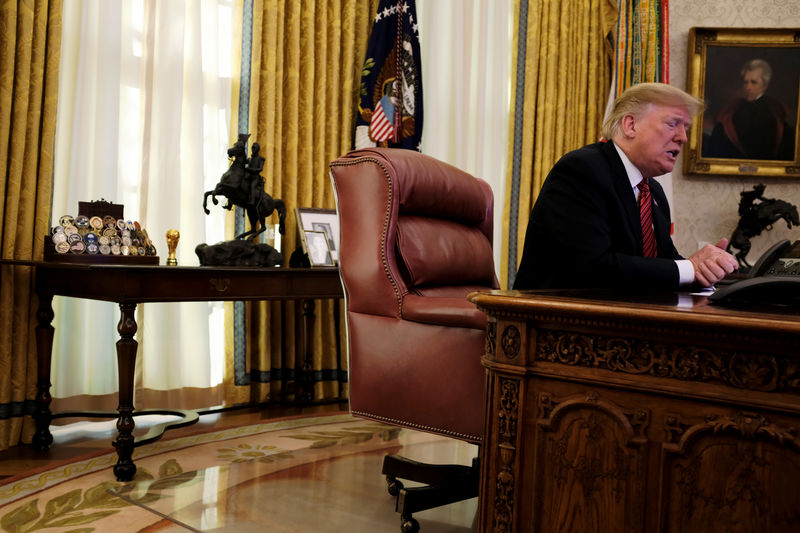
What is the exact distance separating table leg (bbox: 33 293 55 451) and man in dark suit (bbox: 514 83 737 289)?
6.87ft

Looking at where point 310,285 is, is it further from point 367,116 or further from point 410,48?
point 410,48

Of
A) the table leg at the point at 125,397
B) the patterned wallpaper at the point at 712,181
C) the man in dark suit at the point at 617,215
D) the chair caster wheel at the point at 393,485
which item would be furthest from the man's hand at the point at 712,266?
the patterned wallpaper at the point at 712,181

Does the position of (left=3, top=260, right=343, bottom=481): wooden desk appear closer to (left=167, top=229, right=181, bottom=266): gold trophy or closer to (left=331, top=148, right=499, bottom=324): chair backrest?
(left=167, top=229, right=181, bottom=266): gold trophy

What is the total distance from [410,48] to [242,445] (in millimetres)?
2700

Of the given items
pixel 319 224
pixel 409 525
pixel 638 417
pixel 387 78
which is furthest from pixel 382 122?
pixel 638 417

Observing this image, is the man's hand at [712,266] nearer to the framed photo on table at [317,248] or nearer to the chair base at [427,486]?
the chair base at [427,486]

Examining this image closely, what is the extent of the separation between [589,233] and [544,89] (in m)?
3.11

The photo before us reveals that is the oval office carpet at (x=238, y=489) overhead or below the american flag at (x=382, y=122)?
below

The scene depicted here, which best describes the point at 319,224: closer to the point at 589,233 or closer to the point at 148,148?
the point at 148,148

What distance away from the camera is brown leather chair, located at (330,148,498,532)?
6.57ft

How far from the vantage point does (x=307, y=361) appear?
4230 millimetres

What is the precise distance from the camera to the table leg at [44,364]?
3109 millimetres

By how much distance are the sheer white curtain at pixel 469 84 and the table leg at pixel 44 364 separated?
103 inches

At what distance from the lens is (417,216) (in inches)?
94.8
